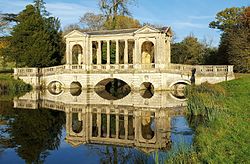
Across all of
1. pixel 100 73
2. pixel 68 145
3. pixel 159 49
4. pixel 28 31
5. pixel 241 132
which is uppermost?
pixel 28 31

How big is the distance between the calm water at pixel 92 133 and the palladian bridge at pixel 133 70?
32.9ft

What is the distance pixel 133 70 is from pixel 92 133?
18526mm

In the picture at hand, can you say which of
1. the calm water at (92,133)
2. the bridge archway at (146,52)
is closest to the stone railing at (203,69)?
the bridge archway at (146,52)

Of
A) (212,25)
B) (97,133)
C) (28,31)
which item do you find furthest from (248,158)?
(212,25)

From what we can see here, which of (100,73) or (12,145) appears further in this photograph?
(100,73)

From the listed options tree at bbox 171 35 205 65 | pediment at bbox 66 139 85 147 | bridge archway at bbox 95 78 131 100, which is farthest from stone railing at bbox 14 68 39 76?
pediment at bbox 66 139 85 147

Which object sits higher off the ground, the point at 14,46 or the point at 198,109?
the point at 14,46

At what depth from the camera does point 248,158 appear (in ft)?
23.5

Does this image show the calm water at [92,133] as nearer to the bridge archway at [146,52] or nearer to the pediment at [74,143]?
the pediment at [74,143]

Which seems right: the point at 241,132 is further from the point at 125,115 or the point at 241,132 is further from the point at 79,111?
the point at 79,111

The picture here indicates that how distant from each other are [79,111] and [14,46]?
22063 mm

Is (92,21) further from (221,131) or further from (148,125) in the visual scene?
(221,131)

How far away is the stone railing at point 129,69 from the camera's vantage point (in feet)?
101

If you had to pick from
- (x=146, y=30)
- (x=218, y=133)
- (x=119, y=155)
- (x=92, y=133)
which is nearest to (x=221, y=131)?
(x=218, y=133)
